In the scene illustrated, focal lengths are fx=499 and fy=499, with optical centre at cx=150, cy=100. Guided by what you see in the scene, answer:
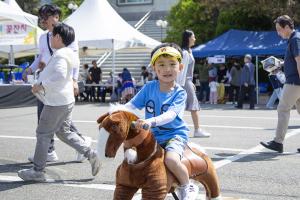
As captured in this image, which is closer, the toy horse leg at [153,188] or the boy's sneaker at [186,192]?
the toy horse leg at [153,188]

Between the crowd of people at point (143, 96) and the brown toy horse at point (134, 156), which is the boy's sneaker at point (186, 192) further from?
the brown toy horse at point (134, 156)

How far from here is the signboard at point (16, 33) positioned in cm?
1789

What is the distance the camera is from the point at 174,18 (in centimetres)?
2780

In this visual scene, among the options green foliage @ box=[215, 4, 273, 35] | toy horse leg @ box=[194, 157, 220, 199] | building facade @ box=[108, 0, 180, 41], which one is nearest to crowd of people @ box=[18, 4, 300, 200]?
toy horse leg @ box=[194, 157, 220, 199]

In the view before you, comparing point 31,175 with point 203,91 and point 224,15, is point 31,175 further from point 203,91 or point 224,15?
point 224,15

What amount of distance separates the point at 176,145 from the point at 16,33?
15.3 metres

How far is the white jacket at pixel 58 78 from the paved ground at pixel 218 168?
3.10ft

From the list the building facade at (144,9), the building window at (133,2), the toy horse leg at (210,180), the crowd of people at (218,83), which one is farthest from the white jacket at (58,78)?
the building window at (133,2)

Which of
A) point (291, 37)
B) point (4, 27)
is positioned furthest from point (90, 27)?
point (291, 37)

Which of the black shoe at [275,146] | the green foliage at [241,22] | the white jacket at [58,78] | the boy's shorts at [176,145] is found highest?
the green foliage at [241,22]

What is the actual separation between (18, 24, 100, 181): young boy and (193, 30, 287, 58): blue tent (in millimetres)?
→ 13685

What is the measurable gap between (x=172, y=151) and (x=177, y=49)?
0.80 meters

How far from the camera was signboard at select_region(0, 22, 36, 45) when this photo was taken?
17.9 metres

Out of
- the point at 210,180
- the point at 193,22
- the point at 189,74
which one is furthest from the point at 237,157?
the point at 193,22
